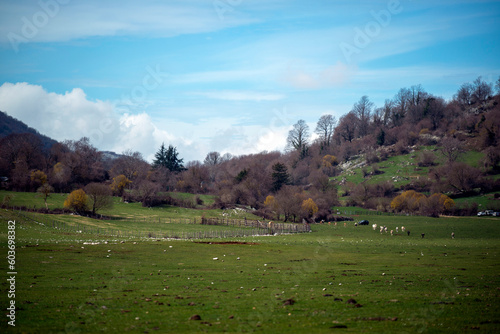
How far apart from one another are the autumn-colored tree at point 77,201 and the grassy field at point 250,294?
1992 inches

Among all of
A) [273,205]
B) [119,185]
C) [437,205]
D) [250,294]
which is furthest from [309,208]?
[250,294]

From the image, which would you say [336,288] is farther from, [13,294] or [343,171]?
[343,171]

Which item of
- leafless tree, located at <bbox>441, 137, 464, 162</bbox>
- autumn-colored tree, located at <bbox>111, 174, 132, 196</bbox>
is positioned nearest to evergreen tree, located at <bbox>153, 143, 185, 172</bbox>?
autumn-colored tree, located at <bbox>111, 174, 132, 196</bbox>

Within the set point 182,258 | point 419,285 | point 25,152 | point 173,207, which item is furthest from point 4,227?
point 25,152

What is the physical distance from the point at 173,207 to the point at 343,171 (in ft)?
307

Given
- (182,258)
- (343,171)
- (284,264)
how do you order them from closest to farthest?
(284,264) → (182,258) → (343,171)

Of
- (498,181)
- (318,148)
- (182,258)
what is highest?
(318,148)

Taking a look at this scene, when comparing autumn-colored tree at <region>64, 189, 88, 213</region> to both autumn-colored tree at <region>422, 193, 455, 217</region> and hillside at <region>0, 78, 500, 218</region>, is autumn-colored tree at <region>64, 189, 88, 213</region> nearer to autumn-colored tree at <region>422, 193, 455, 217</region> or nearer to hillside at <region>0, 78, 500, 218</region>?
hillside at <region>0, 78, 500, 218</region>

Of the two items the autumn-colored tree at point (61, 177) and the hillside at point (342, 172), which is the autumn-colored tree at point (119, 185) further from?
the autumn-colored tree at point (61, 177)

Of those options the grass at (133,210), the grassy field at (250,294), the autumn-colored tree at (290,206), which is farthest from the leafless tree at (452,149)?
the grassy field at (250,294)

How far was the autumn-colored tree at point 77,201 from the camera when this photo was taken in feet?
263

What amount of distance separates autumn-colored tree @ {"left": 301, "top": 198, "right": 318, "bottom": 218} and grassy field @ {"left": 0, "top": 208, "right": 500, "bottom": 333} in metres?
64.6

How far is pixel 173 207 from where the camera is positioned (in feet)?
363

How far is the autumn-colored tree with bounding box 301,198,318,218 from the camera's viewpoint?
97625 millimetres
